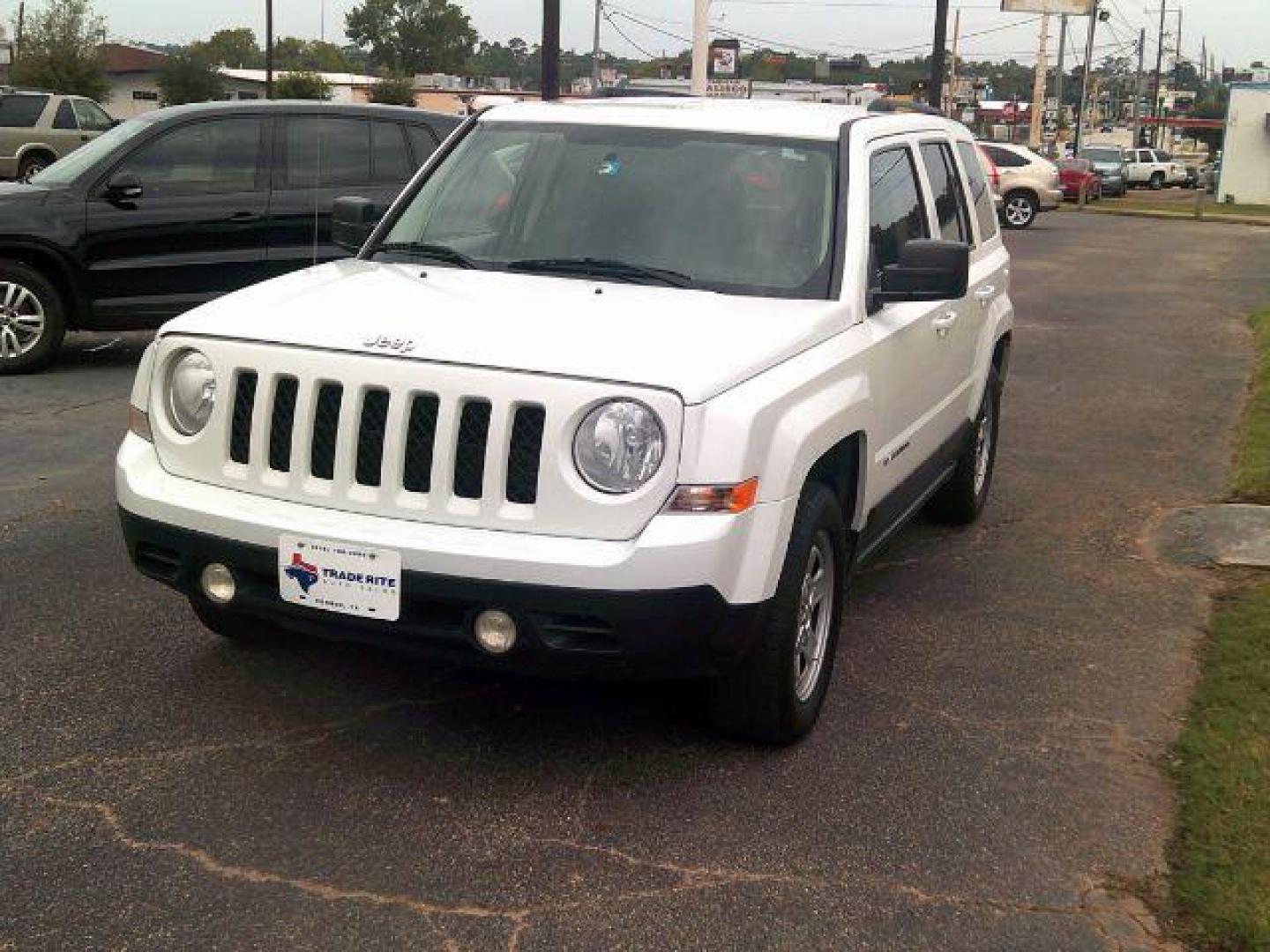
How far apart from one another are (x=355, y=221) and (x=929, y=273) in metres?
2.15

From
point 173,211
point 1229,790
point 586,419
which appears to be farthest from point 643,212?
point 173,211

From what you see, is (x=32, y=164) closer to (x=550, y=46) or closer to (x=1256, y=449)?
(x=550, y=46)

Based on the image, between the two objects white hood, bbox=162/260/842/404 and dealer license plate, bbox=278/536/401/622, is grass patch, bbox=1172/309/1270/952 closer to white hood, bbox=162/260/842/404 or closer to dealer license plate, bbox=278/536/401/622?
white hood, bbox=162/260/842/404

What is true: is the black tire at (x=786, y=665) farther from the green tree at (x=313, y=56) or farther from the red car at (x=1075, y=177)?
the green tree at (x=313, y=56)

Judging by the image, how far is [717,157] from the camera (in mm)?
4910

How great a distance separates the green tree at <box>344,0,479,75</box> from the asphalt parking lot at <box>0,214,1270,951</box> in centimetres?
12193

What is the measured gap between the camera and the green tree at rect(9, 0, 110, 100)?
2044 inches

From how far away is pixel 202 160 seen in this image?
1004 centimetres

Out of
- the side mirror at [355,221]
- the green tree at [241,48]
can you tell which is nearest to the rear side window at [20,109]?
the side mirror at [355,221]

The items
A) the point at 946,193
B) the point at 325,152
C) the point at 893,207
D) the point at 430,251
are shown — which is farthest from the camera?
the point at 325,152

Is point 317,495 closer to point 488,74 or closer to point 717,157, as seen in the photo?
point 717,157

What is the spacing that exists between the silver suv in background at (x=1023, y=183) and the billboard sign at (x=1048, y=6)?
19.3 m

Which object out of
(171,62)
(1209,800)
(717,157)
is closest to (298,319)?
(717,157)

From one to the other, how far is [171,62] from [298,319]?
63110mm
